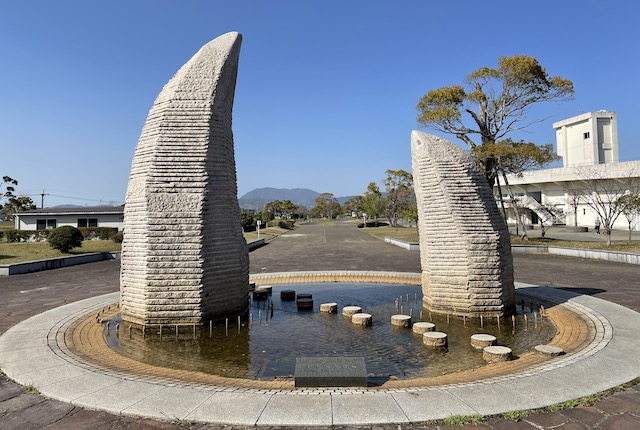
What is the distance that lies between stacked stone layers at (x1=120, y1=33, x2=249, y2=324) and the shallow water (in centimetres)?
64

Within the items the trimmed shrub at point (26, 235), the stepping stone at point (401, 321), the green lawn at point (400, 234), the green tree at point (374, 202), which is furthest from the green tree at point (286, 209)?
the stepping stone at point (401, 321)

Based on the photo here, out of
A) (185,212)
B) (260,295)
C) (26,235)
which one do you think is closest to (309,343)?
(185,212)

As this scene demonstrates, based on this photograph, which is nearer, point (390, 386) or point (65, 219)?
point (390, 386)

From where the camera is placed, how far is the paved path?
438 centimetres

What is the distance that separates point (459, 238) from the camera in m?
9.56

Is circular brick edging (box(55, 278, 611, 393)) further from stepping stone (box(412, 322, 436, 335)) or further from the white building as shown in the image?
the white building

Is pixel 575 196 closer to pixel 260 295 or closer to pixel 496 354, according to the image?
pixel 260 295

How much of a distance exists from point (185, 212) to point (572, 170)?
5210 centimetres

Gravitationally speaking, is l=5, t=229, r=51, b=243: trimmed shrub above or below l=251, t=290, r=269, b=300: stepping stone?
above

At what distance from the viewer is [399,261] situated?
69.6 ft

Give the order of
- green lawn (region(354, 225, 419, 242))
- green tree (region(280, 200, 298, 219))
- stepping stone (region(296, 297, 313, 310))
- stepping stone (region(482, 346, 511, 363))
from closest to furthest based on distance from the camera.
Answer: stepping stone (region(482, 346, 511, 363))
stepping stone (region(296, 297, 313, 310))
green lawn (region(354, 225, 419, 242))
green tree (region(280, 200, 298, 219))

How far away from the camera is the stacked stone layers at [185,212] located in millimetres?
8578

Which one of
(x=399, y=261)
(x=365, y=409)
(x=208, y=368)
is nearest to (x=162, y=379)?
(x=208, y=368)

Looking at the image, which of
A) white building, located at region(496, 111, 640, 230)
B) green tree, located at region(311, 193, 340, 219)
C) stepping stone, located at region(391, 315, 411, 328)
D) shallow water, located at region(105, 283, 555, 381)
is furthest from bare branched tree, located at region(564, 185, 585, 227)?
green tree, located at region(311, 193, 340, 219)
